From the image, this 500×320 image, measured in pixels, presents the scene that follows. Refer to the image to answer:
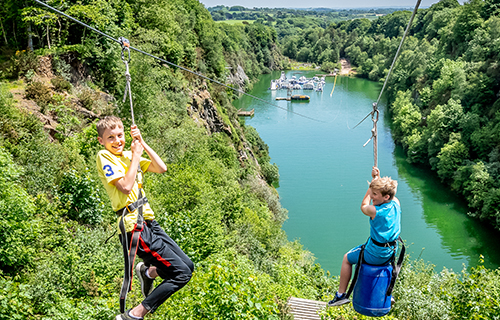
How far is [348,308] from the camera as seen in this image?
46.8 ft

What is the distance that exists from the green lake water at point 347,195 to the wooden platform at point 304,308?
7.69 m

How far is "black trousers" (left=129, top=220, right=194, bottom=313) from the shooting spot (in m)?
4.15

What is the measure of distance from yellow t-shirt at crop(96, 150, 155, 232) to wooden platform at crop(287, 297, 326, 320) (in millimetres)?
12035

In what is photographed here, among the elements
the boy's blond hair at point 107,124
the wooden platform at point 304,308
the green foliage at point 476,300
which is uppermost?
the boy's blond hair at point 107,124

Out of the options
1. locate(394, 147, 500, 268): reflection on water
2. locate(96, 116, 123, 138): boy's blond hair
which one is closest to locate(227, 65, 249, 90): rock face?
locate(394, 147, 500, 268): reflection on water

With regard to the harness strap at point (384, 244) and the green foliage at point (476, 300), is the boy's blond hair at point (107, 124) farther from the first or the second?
the green foliage at point (476, 300)

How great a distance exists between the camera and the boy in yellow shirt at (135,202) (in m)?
3.91

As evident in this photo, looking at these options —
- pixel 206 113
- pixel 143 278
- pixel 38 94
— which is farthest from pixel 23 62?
pixel 206 113

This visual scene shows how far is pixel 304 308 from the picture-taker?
15.4 meters

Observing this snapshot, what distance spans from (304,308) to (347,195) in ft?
73.2

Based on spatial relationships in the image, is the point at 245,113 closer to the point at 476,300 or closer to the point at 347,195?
the point at 347,195

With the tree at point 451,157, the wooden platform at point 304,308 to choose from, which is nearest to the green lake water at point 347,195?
the tree at point 451,157

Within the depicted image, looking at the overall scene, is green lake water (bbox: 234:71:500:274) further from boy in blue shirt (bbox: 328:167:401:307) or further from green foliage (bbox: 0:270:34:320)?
boy in blue shirt (bbox: 328:167:401:307)

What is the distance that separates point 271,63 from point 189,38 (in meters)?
68.2
